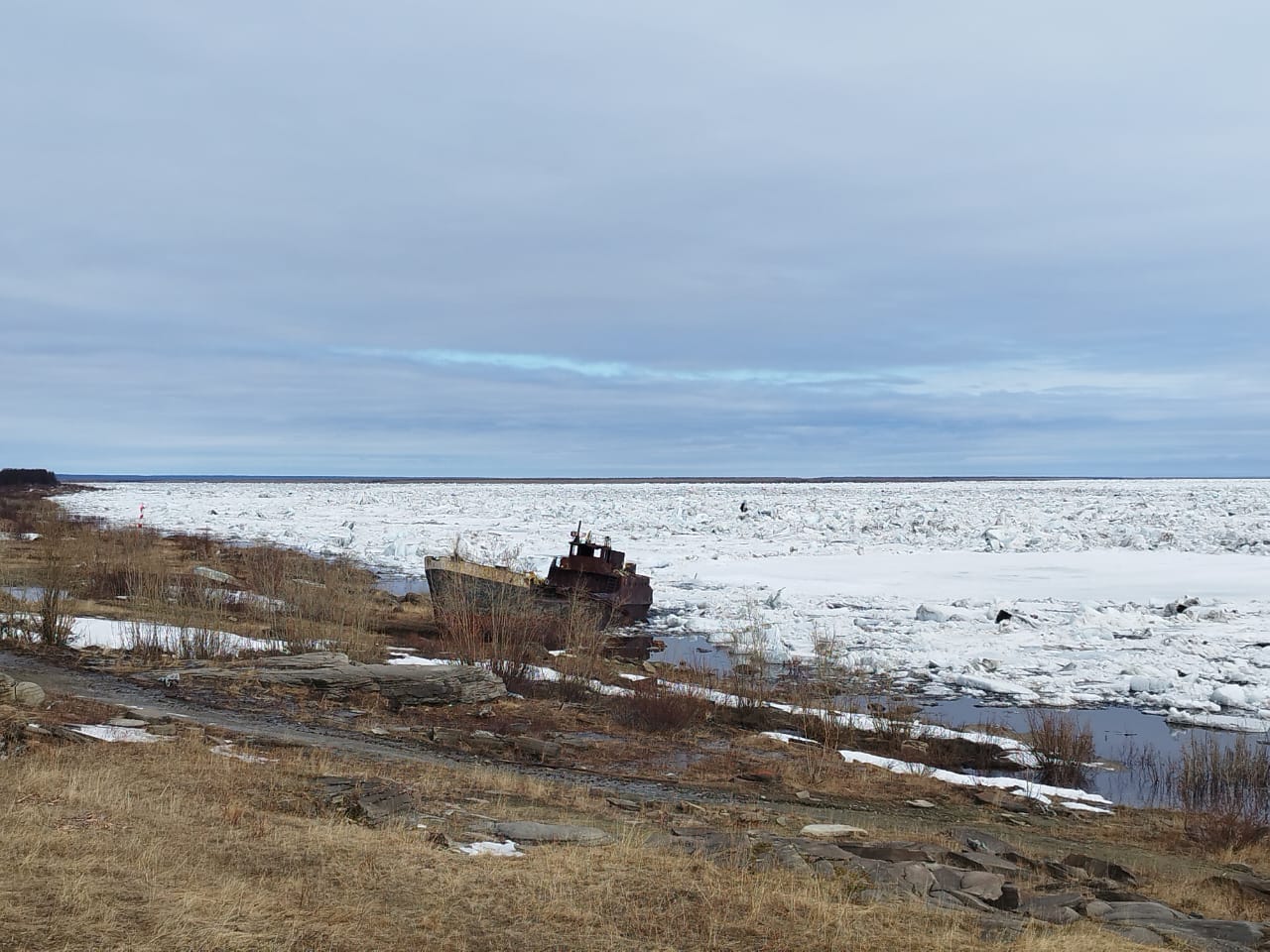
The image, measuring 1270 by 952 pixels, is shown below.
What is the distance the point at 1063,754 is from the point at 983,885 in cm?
614

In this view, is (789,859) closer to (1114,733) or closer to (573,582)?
(1114,733)

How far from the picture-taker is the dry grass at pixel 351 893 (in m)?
5.28

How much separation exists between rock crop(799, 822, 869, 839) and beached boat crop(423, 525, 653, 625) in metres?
12.6

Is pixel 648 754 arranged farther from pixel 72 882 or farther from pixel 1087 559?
pixel 1087 559

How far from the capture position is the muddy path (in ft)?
35.2

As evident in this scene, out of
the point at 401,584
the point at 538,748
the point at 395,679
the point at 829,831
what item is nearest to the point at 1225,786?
the point at 829,831

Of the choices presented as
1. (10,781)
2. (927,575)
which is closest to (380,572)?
(927,575)

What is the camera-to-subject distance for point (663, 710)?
47.0 feet

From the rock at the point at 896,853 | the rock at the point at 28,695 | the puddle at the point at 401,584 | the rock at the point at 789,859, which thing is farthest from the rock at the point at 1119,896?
the puddle at the point at 401,584

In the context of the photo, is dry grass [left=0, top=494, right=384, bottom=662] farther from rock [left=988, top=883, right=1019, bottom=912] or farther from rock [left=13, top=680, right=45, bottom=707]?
rock [left=988, top=883, right=1019, bottom=912]

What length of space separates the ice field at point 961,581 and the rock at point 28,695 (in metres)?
10.4

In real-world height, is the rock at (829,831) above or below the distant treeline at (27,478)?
below

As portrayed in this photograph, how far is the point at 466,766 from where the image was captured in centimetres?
1106

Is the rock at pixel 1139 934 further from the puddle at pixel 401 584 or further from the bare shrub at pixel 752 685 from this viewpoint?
the puddle at pixel 401 584
